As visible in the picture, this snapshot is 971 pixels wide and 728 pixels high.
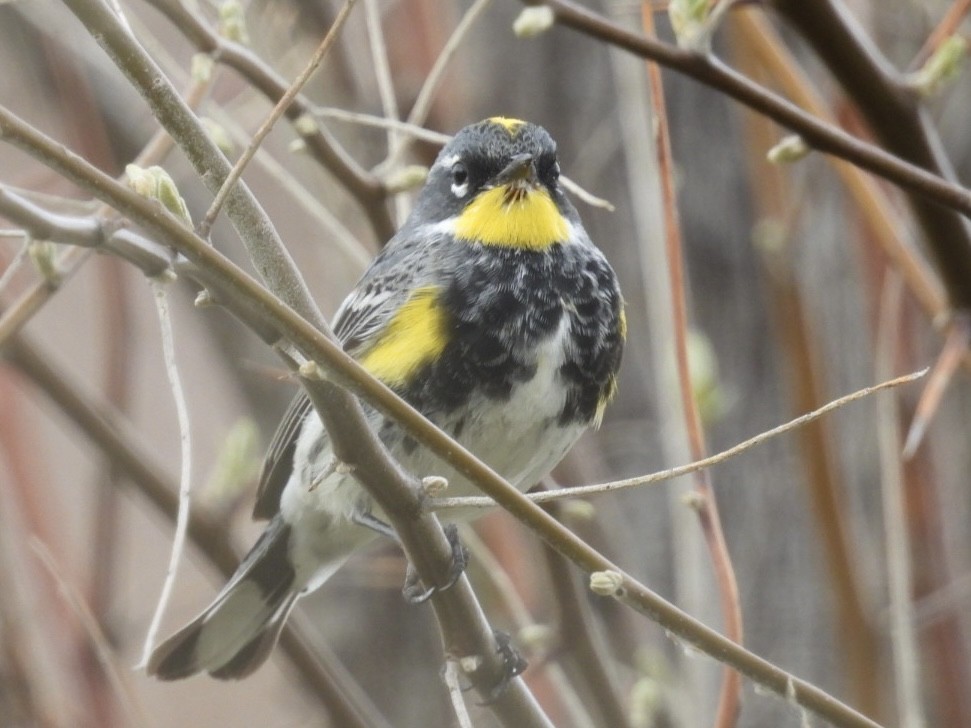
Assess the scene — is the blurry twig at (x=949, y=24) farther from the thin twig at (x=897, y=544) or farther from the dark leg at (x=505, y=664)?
the dark leg at (x=505, y=664)

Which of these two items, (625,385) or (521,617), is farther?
(625,385)

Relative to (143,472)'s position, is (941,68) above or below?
above

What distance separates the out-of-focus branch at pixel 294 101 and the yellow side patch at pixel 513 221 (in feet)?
0.75

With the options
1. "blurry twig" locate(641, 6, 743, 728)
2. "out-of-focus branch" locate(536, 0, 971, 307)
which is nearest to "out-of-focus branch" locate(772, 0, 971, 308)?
"out-of-focus branch" locate(536, 0, 971, 307)

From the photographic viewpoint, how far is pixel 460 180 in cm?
379

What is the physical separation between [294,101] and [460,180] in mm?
914

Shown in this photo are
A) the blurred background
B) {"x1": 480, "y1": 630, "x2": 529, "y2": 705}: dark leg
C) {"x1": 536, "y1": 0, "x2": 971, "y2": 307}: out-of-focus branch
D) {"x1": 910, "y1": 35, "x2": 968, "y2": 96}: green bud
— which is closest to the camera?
{"x1": 536, "y1": 0, "x2": 971, "y2": 307}: out-of-focus branch

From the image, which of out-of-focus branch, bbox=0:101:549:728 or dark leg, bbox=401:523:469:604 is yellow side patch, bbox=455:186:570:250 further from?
out-of-focus branch, bbox=0:101:549:728

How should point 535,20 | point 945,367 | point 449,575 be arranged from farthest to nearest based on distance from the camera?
point 945,367 < point 535,20 < point 449,575

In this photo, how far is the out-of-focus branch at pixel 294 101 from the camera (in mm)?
2951

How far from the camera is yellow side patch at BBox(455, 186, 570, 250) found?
351 cm

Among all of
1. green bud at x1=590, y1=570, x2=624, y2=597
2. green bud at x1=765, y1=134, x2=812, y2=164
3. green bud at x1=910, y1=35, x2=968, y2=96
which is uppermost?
green bud at x1=910, y1=35, x2=968, y2=96

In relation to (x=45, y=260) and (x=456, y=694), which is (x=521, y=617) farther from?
(x=45, y=260)

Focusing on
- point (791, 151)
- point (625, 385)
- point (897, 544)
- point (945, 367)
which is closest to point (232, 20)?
point (791, 151)
